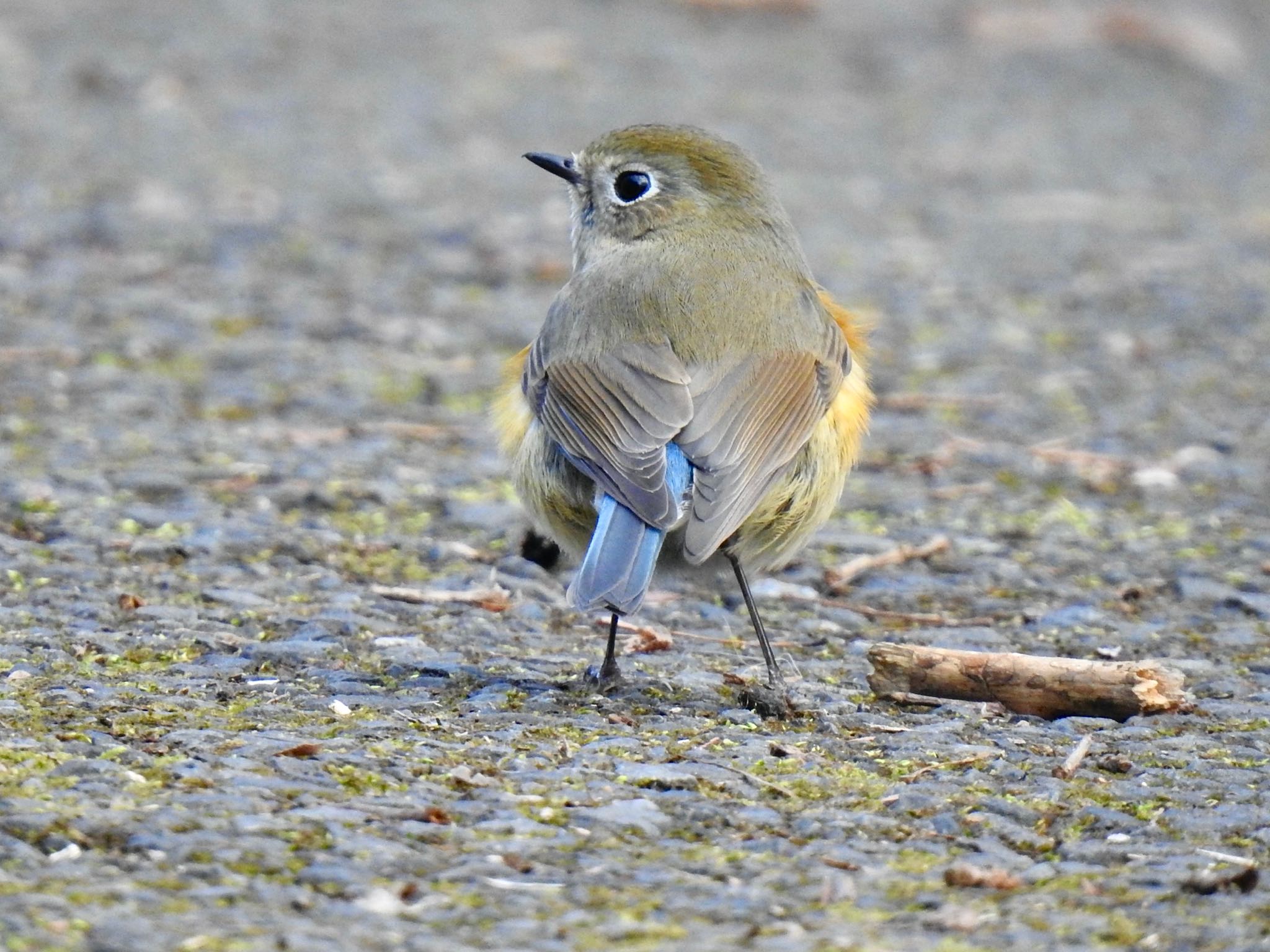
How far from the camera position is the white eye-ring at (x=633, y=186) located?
229 inches

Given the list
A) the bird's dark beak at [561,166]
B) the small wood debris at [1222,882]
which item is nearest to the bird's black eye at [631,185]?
the bird's dark beak at [561,166]

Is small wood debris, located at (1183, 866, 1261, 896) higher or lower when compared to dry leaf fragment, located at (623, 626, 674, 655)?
higher

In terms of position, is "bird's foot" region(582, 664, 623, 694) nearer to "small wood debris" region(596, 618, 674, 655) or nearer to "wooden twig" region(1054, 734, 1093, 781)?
"small wood debris" region(596, 618, 674, 655)

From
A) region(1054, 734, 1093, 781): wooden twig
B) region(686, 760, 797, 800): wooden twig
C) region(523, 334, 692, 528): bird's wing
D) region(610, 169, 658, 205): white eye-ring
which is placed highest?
region(610, 169, 658, 205): white eye-ring

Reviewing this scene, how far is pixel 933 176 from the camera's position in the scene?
12711mm

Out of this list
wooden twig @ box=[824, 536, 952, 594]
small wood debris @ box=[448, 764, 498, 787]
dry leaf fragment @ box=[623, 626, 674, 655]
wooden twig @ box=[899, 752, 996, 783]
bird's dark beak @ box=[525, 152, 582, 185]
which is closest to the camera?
small wood debris @ box=[448, 764, 498, 787]

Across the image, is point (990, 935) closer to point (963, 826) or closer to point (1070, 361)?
point (963, 826)

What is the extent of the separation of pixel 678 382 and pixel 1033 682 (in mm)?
1205

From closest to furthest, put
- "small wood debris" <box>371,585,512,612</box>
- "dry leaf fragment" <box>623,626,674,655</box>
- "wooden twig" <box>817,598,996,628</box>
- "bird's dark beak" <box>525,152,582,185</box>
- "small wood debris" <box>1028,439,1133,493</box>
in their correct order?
"dry leaf fragment" <box>623,626,674,655</box>, "small wood debris" <box>371,585,512,612</box>, "wooden twig" <box>817,598,996,628</box>, "bird's dark beak" <box>525,152,582,185</box>, "small wood debris" <box>1028,439,1133,493</box>

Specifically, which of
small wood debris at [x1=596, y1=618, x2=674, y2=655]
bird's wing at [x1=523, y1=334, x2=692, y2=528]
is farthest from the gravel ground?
bird's wing at [x1=523, y1=334, x2=692, y2=528]

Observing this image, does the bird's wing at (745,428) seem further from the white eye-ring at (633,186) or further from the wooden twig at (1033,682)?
the white eye-ring at (633,186)

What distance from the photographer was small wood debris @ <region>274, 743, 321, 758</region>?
3.98 m

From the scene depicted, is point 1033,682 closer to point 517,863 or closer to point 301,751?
point 517,863

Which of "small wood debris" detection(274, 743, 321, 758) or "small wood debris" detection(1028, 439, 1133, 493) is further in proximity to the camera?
"small wood debris" detection(1028, 439, 1133, 493)
